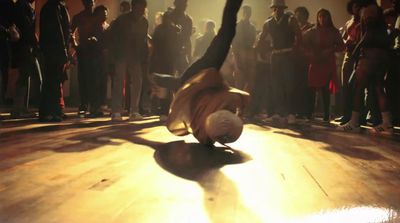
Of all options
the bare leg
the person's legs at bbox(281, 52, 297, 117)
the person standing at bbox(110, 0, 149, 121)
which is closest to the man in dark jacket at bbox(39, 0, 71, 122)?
the person standing at bbox(110, 0, 149, 121)

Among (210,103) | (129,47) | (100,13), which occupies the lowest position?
Result: (210,103)

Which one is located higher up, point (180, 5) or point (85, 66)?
point (180, 5)

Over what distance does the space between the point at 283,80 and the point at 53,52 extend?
2.15 metres

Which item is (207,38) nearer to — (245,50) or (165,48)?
(245,50)

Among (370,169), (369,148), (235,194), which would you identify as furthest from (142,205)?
(369,148)

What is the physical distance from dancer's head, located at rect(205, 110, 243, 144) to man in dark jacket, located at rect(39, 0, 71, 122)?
1.90m

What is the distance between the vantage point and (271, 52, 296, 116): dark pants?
12.6 feet

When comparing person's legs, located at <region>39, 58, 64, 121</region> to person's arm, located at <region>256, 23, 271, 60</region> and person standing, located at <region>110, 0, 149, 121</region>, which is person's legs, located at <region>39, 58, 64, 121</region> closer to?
person standing, located at <region>110, 0, 149, 121</region>

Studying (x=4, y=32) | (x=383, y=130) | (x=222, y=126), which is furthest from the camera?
(x=383, y=130)

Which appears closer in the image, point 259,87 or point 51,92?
point 51,92

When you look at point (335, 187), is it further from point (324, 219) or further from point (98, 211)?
point (98, 211)

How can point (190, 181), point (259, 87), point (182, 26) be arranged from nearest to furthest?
point (190, 181) < point (182, 26) < point (259, 87)

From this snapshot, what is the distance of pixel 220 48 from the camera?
251 cm

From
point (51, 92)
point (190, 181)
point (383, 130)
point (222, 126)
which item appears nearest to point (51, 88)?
point (51, 92)
